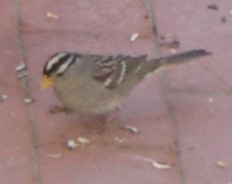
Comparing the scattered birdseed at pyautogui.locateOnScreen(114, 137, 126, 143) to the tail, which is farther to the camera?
the tail

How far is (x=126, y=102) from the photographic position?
5.36 meters

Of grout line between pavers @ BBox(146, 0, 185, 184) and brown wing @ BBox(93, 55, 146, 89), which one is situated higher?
brown wing @ BBox(93, 55, 146, 89)

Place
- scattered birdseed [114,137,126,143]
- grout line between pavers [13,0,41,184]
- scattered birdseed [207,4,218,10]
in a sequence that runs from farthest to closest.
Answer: scattered birdseed [207,4,218,10] → scattered birdseed [114,137,126,143] → grout line between pavers [13,0,41,184]

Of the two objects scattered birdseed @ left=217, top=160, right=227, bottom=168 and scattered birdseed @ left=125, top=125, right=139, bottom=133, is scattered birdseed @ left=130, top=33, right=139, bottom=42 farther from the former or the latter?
scattered birdseed @ left=217, top=160, right=227, bottom=168

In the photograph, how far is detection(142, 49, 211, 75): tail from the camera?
531 cm

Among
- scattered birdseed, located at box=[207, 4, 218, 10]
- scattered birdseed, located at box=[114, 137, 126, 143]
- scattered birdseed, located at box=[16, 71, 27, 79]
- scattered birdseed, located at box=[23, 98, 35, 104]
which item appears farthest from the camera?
scattered birdseed, located at box=[207, 4, 218, 10]

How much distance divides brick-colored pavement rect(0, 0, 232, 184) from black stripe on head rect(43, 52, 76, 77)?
0.28m

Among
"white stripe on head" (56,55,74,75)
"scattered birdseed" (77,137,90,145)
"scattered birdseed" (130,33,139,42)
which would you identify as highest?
"white stripe on head" (56,55,74,75)

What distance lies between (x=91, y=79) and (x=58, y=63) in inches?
8.2

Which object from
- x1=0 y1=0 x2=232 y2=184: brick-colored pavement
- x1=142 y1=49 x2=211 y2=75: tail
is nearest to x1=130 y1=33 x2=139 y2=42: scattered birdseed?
x1=0 y1=0 x2=232 y2=184: brick-colored pavement

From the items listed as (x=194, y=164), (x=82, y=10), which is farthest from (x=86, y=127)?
(x=82, y=10)

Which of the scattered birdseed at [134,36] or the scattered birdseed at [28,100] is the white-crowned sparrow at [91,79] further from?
the scattered birdseed at [134,36]

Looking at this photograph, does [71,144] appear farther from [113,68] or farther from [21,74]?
[21,74]

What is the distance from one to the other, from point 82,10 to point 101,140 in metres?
1.07
